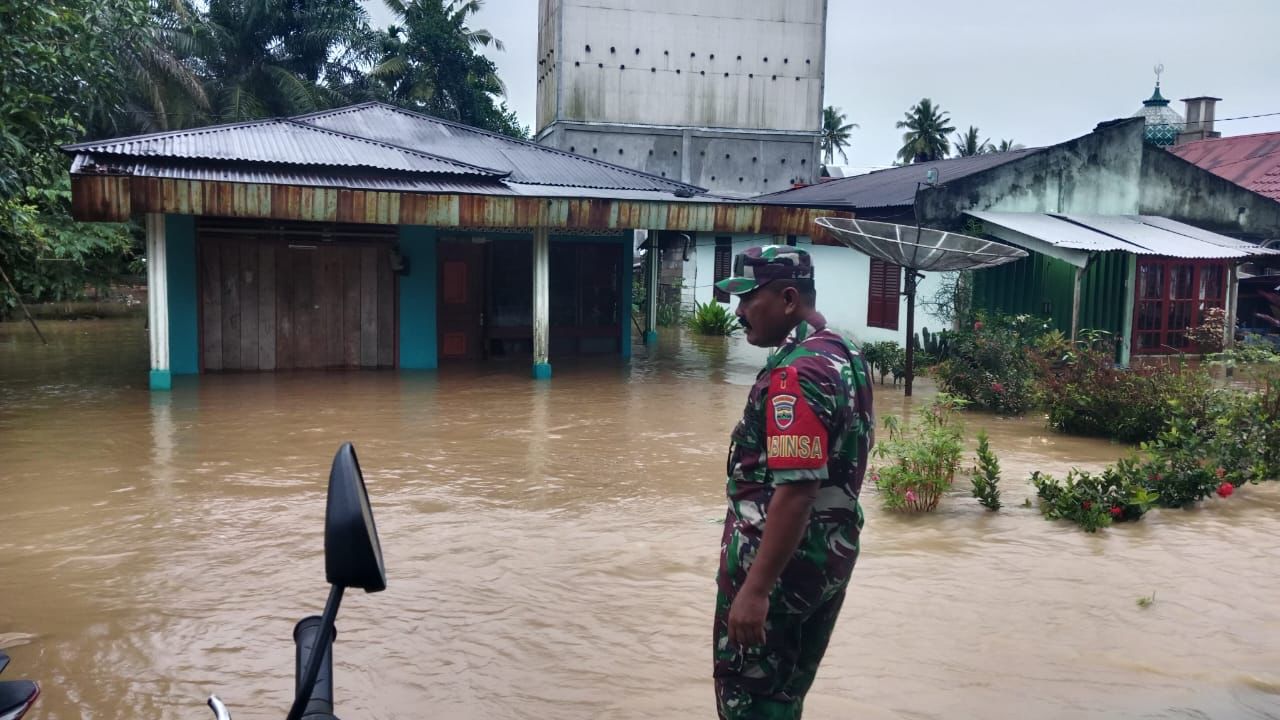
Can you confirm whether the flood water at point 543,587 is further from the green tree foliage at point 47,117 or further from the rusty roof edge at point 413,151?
the rusty roof edge at point 413,151

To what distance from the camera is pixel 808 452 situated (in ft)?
8.79

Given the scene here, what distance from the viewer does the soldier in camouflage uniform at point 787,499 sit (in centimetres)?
270

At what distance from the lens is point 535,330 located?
15219mm

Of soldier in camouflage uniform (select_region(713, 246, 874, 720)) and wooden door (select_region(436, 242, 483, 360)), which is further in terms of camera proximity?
wooden door (select_region(436, 242, 483, 360))

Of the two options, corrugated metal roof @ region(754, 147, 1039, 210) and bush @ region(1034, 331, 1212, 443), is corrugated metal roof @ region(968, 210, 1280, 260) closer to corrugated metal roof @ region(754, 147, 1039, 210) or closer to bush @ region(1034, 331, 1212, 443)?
corrugated metal roof @ region(754, 147, 1039, 210)

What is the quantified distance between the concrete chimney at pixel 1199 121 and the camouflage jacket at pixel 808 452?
1292 inches

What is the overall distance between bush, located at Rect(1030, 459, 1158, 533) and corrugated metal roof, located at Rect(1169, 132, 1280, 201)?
17796mm

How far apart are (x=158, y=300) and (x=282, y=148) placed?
3.19 metres

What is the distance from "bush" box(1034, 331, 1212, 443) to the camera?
403 inches

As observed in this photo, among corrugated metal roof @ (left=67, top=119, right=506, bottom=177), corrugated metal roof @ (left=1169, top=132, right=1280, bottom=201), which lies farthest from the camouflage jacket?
corrugated metal roof @ (left=1169, top=132, right=1280, bottom=201)

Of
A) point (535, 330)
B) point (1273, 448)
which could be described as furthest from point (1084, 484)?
point (535, 330)

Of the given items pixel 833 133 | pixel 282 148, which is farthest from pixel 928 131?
pixel 282 148

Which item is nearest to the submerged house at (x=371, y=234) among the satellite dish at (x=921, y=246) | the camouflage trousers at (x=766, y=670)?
the satellite dish at (x=921, y=246)

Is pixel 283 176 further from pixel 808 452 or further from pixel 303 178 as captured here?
pixel 808 452
